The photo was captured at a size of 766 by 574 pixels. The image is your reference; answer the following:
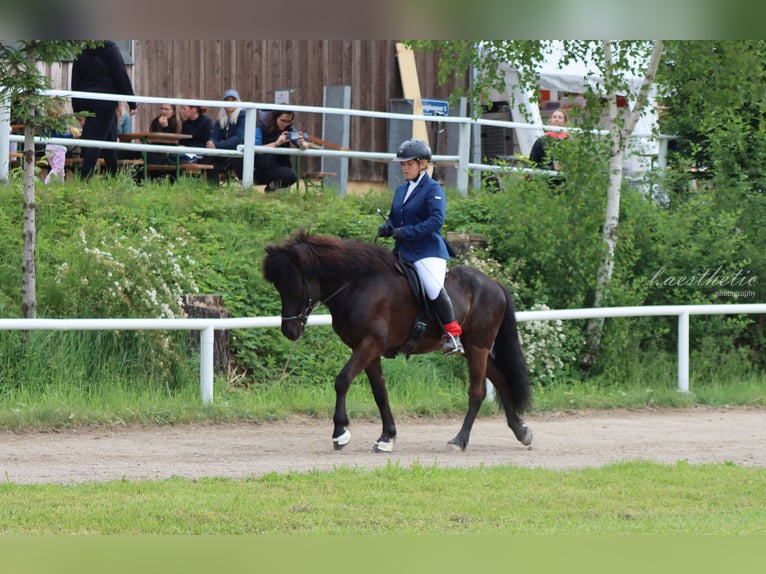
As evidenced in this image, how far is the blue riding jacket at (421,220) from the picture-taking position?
970cm

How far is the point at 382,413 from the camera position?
9836mm

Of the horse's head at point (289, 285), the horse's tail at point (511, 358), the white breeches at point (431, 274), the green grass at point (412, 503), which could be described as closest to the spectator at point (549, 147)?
the horse's tail at point (511, 358)

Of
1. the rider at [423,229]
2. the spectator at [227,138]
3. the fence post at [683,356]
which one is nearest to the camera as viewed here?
the rider at [423,229]

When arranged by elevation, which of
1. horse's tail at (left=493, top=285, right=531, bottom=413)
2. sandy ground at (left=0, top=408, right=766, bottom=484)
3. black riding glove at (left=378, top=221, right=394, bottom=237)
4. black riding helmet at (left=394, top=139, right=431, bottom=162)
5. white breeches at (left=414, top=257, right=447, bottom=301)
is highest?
black riding helmet at (left=394, top=139, right=431, bottom=162)

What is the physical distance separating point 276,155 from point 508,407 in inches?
305

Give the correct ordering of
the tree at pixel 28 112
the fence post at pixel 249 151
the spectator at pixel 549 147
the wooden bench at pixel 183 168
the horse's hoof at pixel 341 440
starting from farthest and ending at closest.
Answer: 1. the wooden bench at pixel 183 168
2. the spectator at pixel 549 147
3. the fence post at pixel 249 151
4. the tree at pixel 28 112
5. the horse's hoof at pixel 341 440

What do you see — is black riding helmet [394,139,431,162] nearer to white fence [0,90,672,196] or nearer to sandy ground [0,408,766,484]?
sandy ground [0,408,766,484]

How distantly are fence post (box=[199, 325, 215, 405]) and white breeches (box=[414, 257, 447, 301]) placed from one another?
2.33m

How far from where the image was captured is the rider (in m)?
9.68

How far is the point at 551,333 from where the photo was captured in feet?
46.7

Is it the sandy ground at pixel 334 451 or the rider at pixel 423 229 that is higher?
the rider at pixel 423 229

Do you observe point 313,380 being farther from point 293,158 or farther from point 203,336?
point 293,158

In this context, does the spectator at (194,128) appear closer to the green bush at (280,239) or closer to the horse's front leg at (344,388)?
the green bush at (280,239)

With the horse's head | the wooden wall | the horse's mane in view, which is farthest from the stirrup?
the wooden wall
